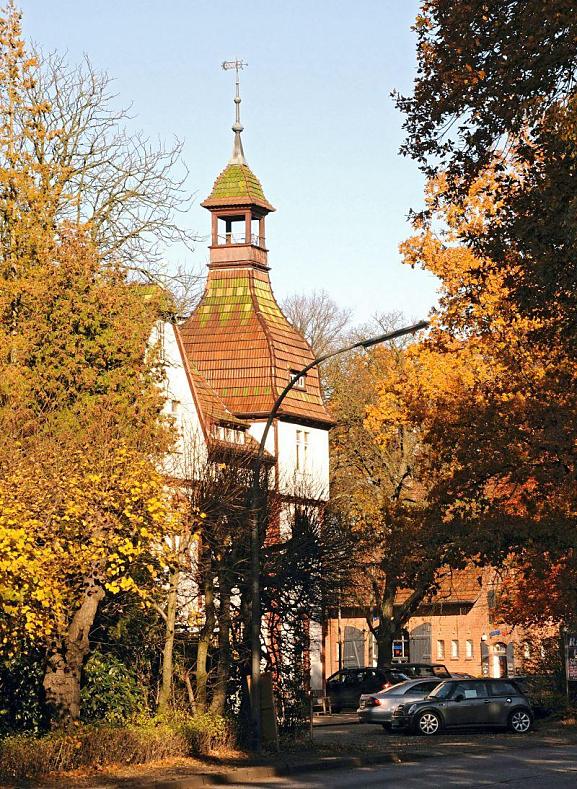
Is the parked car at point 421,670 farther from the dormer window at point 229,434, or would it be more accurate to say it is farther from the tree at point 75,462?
the tree at point 75,462

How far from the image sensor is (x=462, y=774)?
74.0ft

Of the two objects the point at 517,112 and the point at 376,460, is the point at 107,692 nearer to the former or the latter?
the point at 517,112

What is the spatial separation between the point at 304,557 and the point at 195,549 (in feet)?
7.98

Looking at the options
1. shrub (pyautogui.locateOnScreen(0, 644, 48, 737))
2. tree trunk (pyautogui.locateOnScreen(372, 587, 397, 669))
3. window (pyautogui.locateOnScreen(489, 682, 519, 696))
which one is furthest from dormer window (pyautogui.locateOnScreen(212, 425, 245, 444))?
shrub (pyautogui.locateOnScreen(0, 644, 48, 737))

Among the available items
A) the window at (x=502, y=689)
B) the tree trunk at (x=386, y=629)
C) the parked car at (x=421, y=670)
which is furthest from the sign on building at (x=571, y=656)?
the tree trunk at (x=386, y=629)

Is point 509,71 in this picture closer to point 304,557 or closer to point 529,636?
point 304,557

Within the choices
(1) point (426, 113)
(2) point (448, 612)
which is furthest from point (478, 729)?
(2) point (448, 612)

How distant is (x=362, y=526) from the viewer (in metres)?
45.4

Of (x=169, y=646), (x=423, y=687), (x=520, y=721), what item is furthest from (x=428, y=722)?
(x=169, y=646)

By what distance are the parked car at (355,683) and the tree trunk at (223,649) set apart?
76.9 ft

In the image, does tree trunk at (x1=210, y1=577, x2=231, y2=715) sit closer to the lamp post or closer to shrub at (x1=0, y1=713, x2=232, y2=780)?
shrub at (x1=0, y1=713, x2=232, y2=780)

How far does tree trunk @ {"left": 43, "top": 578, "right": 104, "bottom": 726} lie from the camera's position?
942 inches

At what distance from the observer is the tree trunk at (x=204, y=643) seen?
26062 millimetres

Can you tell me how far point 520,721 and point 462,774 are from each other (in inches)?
534
